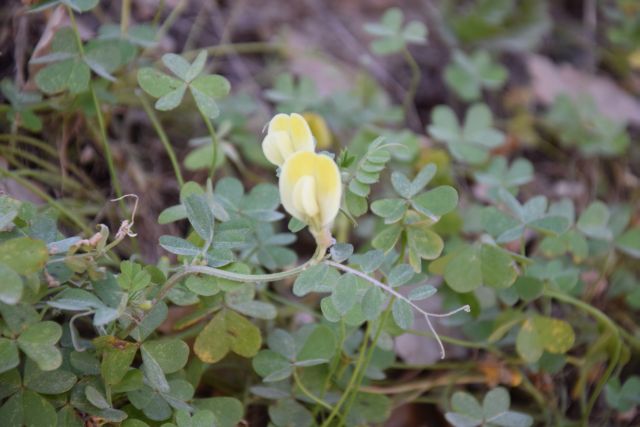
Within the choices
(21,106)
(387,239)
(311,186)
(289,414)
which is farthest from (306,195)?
Result: (21,106)

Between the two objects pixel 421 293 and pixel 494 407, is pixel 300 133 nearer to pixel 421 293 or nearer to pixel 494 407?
pixel 421 293

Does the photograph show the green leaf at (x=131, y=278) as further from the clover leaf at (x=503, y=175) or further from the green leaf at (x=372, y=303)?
the clover leaf at (x=503, y=175)

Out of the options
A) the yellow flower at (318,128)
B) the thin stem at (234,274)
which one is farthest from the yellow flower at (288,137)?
the yellow flower at (318,128)

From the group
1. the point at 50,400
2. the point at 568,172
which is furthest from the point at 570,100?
the point at 50,400

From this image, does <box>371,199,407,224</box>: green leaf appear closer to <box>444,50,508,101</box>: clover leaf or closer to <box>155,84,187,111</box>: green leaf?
<box>155,84,187,111</box>: green leaf

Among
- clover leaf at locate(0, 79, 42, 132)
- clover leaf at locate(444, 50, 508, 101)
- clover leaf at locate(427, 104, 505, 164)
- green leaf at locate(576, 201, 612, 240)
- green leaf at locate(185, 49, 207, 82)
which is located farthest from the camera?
clover leaf at locate(444, 50, 508, 101)

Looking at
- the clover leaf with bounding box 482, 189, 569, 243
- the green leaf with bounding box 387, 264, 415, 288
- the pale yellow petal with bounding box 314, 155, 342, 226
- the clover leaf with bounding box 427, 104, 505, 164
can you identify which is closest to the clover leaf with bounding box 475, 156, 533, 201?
the clover leaf with bounding box 427, 104, 505, 164

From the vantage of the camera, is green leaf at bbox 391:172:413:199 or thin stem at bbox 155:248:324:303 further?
green leaf at bbox 391:172:413:199
